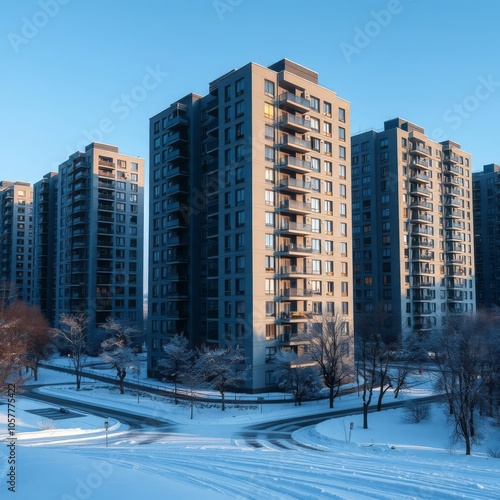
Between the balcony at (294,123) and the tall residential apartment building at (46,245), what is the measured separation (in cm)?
7768

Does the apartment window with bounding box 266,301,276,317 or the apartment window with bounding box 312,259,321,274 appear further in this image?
the apartment window with bounding box 312,259,321,274

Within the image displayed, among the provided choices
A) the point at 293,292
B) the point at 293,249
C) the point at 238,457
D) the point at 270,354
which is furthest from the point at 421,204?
the point at 238,457

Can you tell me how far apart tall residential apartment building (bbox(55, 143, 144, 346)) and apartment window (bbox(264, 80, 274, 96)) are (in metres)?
51.6

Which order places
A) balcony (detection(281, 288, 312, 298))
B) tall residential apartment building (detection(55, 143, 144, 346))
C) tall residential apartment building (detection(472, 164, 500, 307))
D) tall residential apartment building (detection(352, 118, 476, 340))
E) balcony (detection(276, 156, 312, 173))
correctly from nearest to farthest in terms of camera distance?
balcony (detection(281, 288, 312, 298))
balcony (detection(276, 156, 312, 173))
tall residential apartment building (detection(352, 118, 476, 340))
tall residential apartment building (detection(55, 143, 144, 346))
tall residential apartment building (detection(472, 164, 500, 307))

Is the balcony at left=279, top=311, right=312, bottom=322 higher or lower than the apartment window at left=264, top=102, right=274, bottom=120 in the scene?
lower

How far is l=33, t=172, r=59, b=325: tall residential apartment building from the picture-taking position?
11862 cm

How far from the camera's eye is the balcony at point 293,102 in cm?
5964

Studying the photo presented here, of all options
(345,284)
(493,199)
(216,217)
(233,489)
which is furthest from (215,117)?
(493,199)

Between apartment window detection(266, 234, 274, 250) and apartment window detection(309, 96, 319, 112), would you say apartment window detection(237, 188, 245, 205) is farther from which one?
apartment window detection(309, 96, 319, 112)

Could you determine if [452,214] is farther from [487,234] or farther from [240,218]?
[240,218]

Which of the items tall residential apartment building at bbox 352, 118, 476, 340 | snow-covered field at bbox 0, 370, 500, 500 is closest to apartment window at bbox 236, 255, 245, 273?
snow-covered field at bbox 0, 370, 500, 500

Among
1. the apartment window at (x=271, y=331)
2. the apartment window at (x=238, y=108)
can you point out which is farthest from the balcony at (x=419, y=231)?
the apartment window at (x=238, y=108)

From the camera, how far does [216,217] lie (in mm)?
62969

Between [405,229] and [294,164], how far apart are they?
40.2 metres
